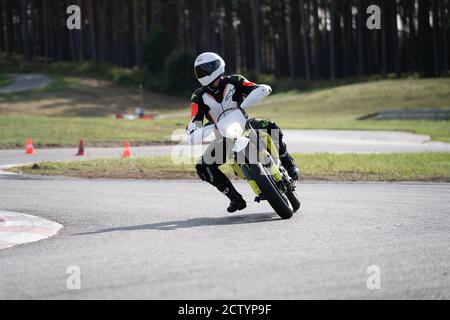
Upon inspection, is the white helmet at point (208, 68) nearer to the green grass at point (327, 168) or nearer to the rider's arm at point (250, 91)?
the rider's arm at point (250, 91)

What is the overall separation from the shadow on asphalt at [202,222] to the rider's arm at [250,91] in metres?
1.43

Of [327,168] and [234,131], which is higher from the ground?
[234,131]

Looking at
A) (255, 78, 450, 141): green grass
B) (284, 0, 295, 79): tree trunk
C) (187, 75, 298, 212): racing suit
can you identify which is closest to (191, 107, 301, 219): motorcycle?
(187, 75, 298, 212): racing suit

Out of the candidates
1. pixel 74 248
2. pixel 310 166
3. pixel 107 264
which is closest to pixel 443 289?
pixel 107 264

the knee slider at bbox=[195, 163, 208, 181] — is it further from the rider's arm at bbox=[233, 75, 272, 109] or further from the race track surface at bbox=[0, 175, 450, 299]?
the rider's arm at bbox=[233, 75, 272, 109]

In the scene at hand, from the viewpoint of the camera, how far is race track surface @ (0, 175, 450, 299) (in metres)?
6.12

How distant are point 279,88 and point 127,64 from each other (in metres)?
24.9

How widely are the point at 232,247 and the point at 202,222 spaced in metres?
2.28

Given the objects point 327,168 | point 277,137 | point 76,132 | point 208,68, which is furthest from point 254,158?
point 76,132

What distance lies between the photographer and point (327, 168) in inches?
693

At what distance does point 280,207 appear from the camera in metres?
10.1

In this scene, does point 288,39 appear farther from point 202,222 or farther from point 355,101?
point 202,222

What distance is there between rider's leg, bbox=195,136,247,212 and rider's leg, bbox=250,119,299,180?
53 centimetres
